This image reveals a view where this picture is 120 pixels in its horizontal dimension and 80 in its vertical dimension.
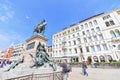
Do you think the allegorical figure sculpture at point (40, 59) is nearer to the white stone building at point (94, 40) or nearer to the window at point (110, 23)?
the white stone building at point (94, 40)

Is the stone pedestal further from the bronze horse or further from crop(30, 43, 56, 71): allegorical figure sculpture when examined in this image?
the bronze horse

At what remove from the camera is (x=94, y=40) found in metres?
26.1

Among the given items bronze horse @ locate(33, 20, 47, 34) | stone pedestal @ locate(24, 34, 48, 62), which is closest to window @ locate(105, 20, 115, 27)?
bronze horse @ locate(33, 20, 47, 34)

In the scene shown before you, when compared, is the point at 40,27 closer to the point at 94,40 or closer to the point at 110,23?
the point at 94,40

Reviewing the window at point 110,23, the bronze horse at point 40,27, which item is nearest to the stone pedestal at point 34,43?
the bronze horse at point 40,27

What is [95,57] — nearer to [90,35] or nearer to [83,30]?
[90,35]

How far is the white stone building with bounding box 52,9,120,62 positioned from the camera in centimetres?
2258

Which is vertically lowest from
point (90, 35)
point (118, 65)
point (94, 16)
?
point (118, 65)

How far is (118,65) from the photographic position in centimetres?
1227

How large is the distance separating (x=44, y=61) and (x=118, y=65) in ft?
40.1

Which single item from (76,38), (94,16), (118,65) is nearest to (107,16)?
(94,16)

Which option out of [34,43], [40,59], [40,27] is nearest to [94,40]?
[40,27]

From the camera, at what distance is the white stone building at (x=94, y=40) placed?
22.6 metres

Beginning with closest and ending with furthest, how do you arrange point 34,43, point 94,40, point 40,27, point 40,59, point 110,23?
point 40,59, point 34,43, point 40,27, point 110,23, point 94,40
